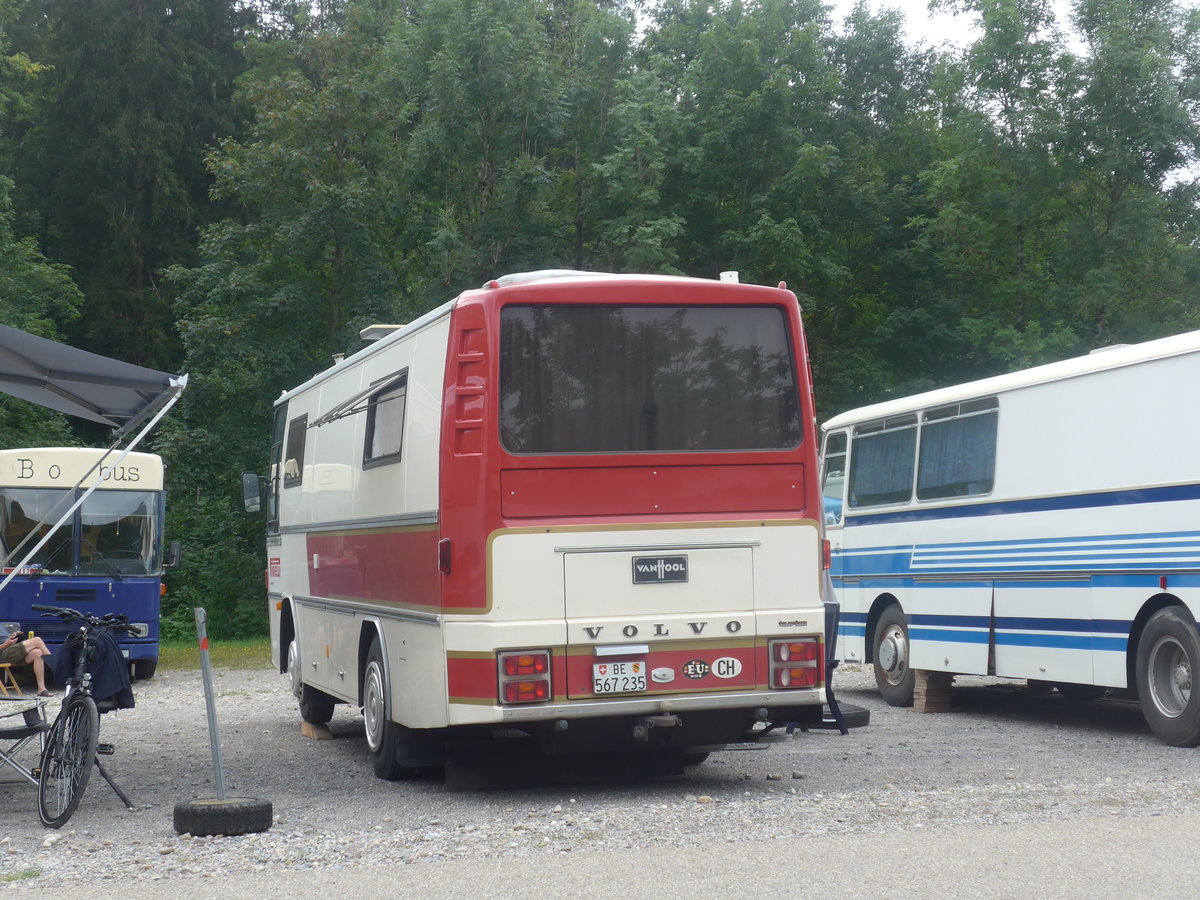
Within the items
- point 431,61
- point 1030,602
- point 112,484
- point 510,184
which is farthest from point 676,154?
point 1030,602

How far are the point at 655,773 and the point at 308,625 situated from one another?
4.24 meters

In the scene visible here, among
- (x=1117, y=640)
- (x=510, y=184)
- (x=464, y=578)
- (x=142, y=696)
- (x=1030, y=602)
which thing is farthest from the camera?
(x=510, y=184)

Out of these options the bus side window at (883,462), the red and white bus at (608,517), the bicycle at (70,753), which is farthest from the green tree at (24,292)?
the red and white bus at (608,517)

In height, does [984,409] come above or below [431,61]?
below

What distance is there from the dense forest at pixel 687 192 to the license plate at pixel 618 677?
22.0 meters

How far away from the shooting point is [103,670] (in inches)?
377

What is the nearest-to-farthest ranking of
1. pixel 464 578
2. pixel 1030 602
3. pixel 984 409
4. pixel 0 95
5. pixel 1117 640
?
pixel 464 578, pixel 1117 640, pixel 1030 602, pixel 984 409, pixel 0 95

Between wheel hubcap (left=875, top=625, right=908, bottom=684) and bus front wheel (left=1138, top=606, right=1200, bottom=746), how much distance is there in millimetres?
3835

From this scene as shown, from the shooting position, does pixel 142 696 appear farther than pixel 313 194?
No

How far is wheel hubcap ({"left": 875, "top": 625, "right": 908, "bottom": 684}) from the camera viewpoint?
613 inches

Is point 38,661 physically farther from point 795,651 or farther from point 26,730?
point 795,651

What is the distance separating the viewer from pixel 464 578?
9.00 metres

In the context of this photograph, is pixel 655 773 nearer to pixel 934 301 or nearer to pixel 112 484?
pixel 112 484

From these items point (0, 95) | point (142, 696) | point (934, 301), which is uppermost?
point (0, 95)
